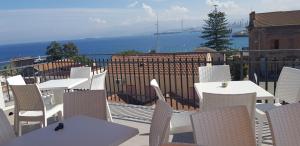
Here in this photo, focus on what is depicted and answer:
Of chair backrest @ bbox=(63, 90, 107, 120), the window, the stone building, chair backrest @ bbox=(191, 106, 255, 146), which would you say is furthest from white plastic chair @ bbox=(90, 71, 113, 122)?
the window

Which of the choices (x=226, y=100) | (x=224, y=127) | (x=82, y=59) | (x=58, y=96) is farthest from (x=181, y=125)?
(x=82, y=59)

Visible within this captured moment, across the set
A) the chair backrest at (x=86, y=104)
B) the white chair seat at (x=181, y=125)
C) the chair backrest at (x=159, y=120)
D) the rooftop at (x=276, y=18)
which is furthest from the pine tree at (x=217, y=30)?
the chair backrest at (x=159, y=120)

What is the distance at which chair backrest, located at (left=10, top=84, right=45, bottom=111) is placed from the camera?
4.30 metres

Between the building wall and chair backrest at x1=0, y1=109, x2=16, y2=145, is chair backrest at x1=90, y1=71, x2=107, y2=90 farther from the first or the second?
the building wall

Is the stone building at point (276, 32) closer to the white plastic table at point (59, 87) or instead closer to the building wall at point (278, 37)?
the building wall at point (278, 37)

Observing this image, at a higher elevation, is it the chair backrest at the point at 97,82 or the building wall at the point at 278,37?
the building wall at the point at 278,37

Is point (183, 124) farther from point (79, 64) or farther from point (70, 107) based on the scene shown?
point (79, 64)

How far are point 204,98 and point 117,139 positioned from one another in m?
0.94

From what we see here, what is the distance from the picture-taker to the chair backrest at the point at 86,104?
351cm

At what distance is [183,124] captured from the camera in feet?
11.1

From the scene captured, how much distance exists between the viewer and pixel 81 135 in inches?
97.7

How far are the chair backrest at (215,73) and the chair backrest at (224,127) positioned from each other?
2757mm

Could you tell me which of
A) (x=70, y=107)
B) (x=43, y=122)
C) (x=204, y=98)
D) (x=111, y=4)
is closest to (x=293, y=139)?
(x=204, y=98)

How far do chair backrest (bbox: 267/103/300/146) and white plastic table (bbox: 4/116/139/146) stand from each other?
3.14 ft
